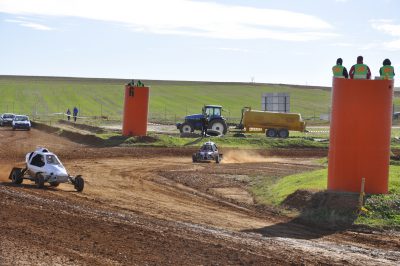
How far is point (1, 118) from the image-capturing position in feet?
258

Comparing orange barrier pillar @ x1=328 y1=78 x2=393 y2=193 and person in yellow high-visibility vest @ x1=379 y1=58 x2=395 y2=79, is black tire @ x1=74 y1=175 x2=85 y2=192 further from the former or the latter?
person in yellow high-visibility vest @ x1=379 y1=58 x2=395 y2=79

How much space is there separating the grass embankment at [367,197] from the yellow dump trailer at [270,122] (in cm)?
3433

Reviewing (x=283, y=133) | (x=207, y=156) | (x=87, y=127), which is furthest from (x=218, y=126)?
(x=207, y=156)

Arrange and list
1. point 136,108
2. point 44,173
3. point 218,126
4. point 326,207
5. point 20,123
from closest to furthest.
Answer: point 326,207 → point 44,173 → point 136,108 → point 218,126 → point 20,123

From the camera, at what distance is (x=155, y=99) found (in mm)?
129375

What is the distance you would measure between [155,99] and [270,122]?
211 feet

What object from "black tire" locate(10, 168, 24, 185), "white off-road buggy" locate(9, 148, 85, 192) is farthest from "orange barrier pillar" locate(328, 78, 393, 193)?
"black tire" locate(10, 168, 24, 185)

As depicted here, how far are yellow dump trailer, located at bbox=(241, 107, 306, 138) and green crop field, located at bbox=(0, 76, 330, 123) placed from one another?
3112cm

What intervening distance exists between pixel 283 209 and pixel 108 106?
9310 cm

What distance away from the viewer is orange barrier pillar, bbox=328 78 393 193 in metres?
23.5

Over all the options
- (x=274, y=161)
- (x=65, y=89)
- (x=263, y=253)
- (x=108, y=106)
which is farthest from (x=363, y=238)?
(x=65, y=89)

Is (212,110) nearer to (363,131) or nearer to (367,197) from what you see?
(363,131)

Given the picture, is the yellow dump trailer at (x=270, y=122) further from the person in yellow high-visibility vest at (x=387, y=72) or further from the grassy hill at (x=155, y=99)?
the person in yellow high-visibility vest at (x=387, y=72)

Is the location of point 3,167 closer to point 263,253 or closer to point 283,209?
point 283,209
